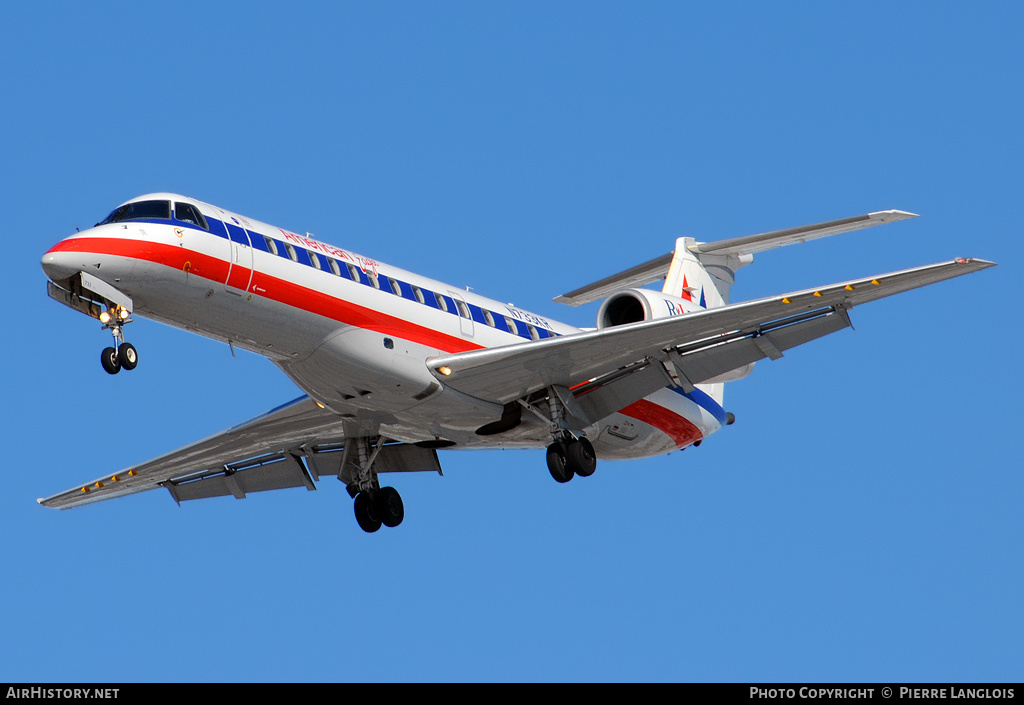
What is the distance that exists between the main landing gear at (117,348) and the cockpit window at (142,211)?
1366 millimetres

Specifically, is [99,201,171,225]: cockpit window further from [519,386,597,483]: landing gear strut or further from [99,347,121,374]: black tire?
[519,386,597,483]: landing gear strut

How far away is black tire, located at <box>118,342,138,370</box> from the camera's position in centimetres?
1927

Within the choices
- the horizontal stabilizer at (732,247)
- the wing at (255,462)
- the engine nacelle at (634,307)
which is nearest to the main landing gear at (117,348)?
the wing at (255,462)

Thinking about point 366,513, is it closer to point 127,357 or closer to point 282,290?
point 282,290

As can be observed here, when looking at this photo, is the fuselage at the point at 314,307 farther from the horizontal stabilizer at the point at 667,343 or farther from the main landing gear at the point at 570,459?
the main landing gear at the point at 570,459

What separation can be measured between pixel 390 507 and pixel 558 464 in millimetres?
3648

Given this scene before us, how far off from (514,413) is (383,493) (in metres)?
3.19

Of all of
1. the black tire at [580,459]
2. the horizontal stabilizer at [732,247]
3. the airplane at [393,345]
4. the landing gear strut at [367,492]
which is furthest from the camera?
the landing gear strut at [367,492]

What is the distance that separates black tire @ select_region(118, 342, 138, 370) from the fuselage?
33.5 inches

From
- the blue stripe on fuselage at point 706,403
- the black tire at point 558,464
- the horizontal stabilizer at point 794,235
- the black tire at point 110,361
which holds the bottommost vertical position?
the black tire at point 110,361


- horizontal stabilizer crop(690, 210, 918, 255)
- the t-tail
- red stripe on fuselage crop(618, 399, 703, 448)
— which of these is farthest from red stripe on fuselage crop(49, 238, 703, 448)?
horizontal stabilizer crop(690, 210, 918, 255)

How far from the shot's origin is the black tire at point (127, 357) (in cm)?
1927

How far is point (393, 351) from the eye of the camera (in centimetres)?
2159
